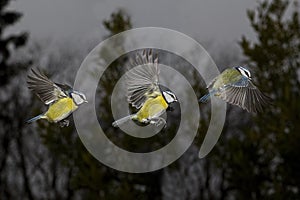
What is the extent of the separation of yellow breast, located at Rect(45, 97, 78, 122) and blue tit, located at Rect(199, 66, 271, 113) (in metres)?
0.39

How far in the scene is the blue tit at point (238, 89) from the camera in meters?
1.60

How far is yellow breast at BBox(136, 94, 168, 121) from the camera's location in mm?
1536

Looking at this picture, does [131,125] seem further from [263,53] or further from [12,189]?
[12,189]

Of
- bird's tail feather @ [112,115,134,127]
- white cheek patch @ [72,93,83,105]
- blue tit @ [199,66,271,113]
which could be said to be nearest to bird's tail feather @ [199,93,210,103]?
blue tit @ [199,66,271,113]

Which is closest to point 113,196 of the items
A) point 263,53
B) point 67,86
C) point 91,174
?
point 91,174

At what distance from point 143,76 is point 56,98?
27cm

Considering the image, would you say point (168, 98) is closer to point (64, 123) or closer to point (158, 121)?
point (158, 121)

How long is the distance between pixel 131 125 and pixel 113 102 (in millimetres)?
146

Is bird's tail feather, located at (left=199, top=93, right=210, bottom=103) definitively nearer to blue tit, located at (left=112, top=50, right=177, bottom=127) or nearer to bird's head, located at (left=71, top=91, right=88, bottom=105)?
blue tit, located at (left=112, top=50, right=177, bottom=127)

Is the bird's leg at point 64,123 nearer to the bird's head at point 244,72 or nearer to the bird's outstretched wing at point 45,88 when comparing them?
the bird's outstretched wing at point 45,88

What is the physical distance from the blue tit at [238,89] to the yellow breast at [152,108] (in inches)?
4.8

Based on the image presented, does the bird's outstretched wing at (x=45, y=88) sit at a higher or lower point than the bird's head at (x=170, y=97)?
lower

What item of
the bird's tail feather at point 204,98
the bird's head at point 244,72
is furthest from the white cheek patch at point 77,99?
the bird's head at point 244,72

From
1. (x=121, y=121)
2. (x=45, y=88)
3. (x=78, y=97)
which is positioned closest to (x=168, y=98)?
(x=121, y=121)
